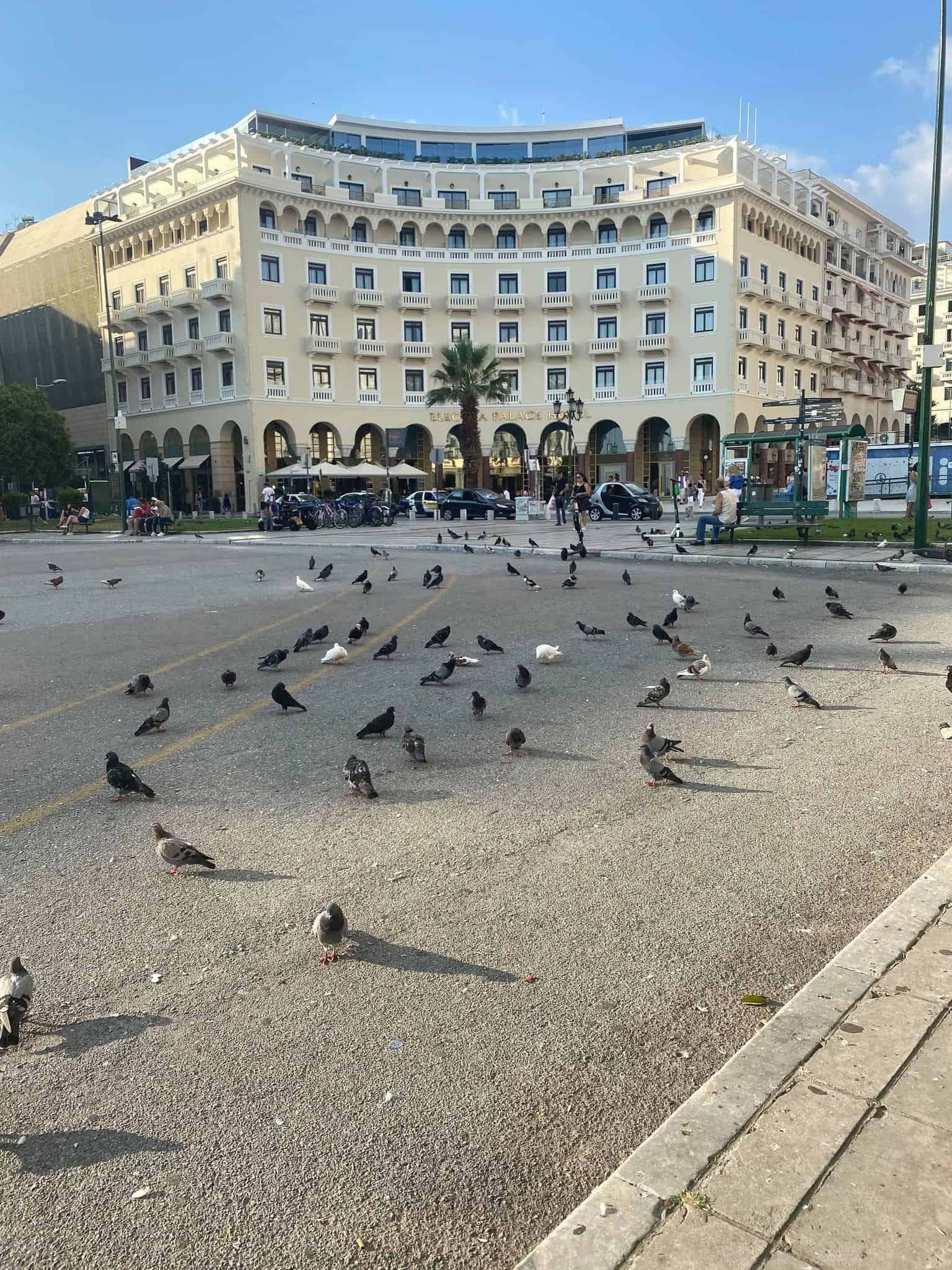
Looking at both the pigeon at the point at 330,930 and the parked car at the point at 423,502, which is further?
the parked car at the point at 423,502

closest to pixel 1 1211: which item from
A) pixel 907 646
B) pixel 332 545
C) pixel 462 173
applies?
pixel 907 646

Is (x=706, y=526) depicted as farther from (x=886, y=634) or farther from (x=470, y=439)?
(x=470, y=439)

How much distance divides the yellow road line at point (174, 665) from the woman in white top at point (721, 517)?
11.4 m

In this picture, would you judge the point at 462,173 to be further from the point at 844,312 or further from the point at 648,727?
the point at 648,727

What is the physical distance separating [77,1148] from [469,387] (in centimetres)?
5208

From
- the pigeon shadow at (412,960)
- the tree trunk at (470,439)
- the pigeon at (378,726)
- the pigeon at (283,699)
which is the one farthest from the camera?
the tree trunk at (470,439)

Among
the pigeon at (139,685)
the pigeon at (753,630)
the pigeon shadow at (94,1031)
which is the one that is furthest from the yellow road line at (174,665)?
the pigeon at (753,630)

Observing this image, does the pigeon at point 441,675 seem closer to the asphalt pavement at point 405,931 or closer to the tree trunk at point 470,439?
the asphalt pavement at point 405,931

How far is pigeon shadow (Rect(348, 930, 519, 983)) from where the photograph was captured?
357 cm

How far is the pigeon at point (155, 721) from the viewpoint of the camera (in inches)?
269

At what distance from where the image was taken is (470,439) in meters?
54.0

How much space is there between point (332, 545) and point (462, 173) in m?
40.9

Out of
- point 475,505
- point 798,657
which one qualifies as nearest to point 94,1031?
point 798,657

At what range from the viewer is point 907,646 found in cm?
961
